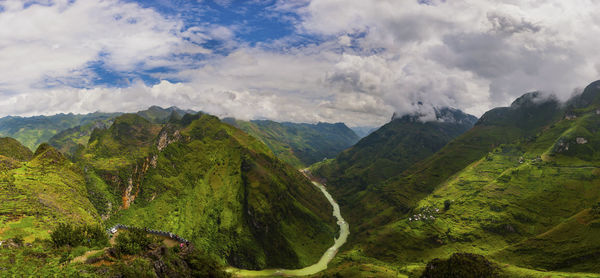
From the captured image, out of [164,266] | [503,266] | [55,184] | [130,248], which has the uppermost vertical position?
[130,248]

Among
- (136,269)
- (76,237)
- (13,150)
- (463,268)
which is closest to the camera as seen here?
(136,269)

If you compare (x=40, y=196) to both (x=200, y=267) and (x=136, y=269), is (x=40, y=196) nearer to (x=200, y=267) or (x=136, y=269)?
(x=200, y=267)

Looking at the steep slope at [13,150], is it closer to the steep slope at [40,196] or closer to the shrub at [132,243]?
the steep slope at [40,196]

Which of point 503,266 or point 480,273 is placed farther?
point 503,266

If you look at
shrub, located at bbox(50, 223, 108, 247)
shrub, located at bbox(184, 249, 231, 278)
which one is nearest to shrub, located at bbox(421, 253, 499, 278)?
shrub, located at bbox(184, 249, 231, 278)

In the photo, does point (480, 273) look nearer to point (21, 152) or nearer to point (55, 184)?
point (55, 184)

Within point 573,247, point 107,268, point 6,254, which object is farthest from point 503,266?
point 6,254

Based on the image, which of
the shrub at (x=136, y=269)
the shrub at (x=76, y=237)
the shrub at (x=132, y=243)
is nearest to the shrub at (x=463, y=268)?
the shrub at (x=136, y=269)

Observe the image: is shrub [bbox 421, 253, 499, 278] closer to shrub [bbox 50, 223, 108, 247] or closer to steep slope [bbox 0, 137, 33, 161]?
shrub [bbox 50, 223, 108, 247]

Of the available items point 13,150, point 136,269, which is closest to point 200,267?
point 136,269

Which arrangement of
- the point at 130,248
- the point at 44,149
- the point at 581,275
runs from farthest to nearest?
1. the point at 44,149
2. the point at 581,275
3. the point at 130,248
